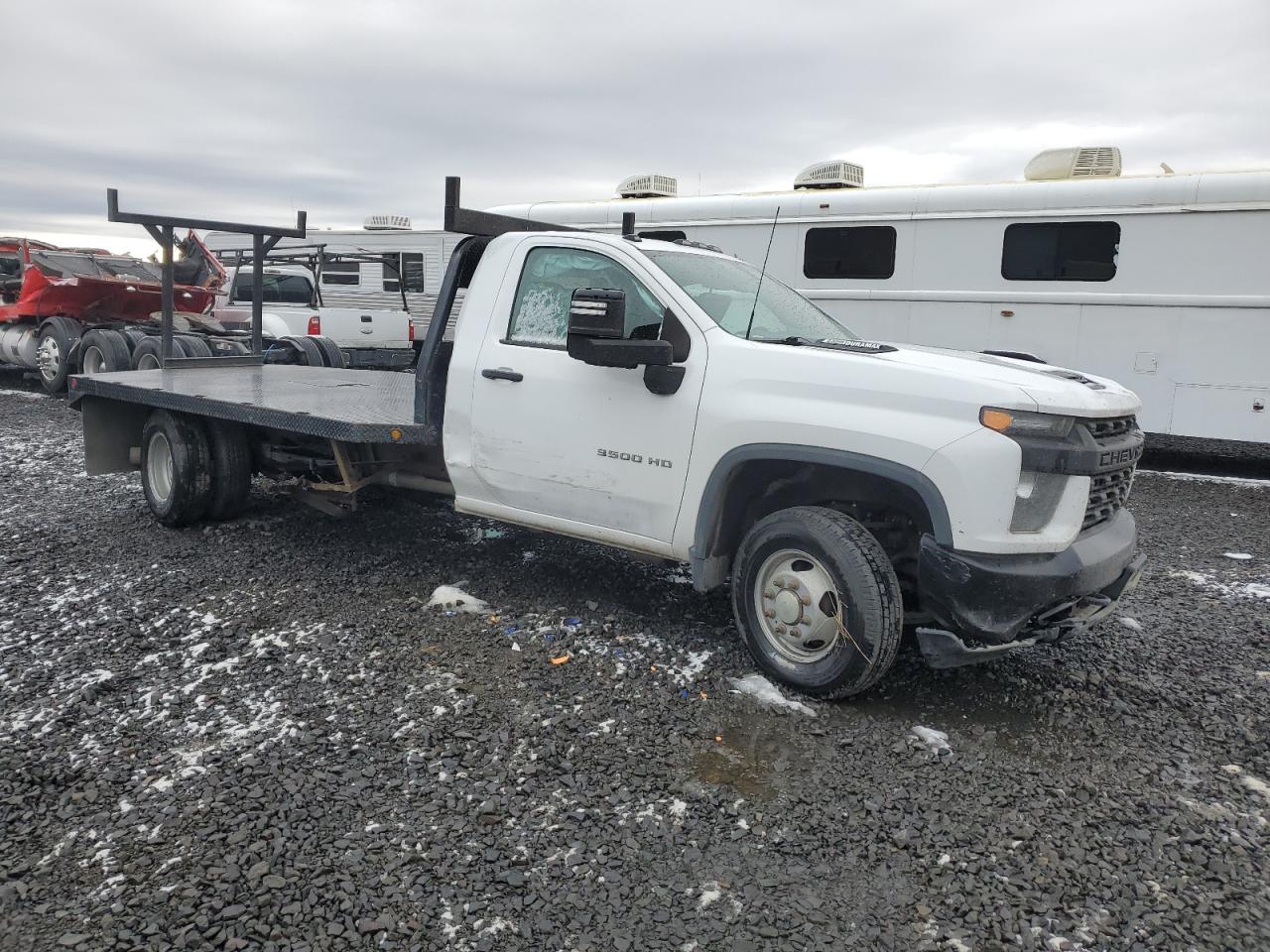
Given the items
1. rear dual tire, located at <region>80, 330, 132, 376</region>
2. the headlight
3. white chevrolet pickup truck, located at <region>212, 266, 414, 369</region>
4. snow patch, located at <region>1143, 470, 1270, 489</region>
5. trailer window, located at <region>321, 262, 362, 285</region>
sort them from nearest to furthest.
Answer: the headlight, snow patch, located at <region>1143, 470, 1270, 489</region>, rear dual tire, located at <region>80, 330, 132, 376</region>, white chevrolet pickup truck, located at <region>212, 266, 414, 369</region>, trailer window, located at <region>321, 262, 362, 285</region>

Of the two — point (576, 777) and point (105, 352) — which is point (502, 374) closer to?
point (576, 777)

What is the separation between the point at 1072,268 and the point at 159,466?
8.54 meters

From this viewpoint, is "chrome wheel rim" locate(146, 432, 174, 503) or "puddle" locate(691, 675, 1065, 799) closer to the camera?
"puddle" locate(691, 675, 1065, 799)

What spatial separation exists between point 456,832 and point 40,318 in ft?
47.3

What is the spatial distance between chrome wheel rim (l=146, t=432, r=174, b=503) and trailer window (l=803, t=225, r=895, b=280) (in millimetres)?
7045

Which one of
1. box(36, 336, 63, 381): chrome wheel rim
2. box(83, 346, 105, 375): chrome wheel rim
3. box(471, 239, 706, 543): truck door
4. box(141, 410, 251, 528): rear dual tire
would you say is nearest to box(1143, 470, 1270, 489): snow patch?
box(471, 239, 706, 543): truck door

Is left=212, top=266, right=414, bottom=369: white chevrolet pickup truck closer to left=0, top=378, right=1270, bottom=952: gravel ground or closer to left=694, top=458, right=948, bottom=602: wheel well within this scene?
left=0, top=378, right=1270, bottom=952: gravel ground

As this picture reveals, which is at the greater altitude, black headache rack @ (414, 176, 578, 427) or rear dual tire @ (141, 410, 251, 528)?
black headache rack @ (414, 176, 578, 427)

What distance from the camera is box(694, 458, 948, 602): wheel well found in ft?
13.6

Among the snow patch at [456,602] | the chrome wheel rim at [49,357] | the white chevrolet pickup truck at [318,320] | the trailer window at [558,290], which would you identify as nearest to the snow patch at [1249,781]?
the trailer window at [558,290]

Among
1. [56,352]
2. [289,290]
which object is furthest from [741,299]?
[56,352]

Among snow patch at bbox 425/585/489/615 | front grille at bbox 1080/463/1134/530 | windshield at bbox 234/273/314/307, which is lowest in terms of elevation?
snow patch at bbox 425/585/489/615

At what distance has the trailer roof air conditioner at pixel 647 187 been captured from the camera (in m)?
12.1

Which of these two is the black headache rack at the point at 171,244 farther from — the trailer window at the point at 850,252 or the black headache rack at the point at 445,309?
the trailer window at the point at 850,252
